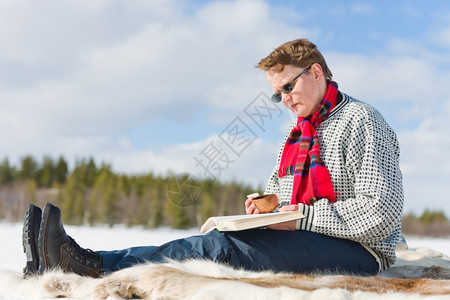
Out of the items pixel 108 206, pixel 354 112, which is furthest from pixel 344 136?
pixel 108 206

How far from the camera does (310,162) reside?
118 inches

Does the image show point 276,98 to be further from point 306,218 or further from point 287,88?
point 306,218

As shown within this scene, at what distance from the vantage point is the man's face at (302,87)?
2998mm

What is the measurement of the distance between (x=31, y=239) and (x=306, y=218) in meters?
1.49

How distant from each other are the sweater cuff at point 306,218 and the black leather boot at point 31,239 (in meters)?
1.42

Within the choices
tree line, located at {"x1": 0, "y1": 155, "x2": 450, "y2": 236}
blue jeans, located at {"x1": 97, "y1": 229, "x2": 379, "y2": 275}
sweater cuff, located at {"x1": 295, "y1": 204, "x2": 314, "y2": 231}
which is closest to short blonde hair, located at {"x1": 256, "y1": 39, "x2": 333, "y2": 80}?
sweater cuff, located at {"x1": 295, "y1": 204, "x2": 314, "y2": 231}

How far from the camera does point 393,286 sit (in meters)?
2.19

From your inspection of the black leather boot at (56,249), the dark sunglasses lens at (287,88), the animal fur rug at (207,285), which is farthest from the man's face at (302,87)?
the black leather boot at (56,249)

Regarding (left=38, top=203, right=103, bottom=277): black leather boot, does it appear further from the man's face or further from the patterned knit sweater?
the man's face

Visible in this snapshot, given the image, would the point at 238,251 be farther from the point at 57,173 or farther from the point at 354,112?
the point at 57,173

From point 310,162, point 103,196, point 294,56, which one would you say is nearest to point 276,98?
point 294,56

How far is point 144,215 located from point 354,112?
22437 millimetres

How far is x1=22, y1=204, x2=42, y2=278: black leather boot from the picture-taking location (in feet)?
8.56

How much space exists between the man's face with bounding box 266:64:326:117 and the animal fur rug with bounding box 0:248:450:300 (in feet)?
3.52
